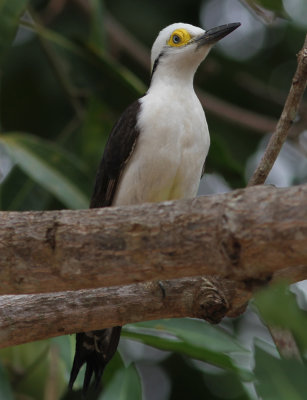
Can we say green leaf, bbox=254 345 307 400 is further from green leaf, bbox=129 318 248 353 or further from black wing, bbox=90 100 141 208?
black wing, bbox=90 100 141 208

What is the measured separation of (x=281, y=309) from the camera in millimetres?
1826

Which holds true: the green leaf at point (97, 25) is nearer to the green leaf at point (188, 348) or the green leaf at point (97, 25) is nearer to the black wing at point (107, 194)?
the black wing at point (107, 194)

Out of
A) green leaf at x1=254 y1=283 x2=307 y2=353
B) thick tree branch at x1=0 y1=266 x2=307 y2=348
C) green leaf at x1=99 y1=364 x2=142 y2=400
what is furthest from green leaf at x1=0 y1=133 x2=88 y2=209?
green leaf at x1=254 y1=283 x2=307 y2=353

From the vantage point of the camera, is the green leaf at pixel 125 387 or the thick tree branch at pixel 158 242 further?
the green leaf at pixel 125 387

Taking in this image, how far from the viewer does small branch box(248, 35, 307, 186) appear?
3217 millimetres

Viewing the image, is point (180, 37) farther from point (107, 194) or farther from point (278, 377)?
point (278, 377)

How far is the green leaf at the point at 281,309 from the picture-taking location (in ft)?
5.98

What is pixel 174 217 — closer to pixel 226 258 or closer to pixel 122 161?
pixel 226 258

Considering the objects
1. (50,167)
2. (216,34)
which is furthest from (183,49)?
(50,167)

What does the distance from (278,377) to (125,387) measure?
2.11 m

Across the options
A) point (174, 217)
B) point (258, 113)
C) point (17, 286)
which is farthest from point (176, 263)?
point (258, 113)

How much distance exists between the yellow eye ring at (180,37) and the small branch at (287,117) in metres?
1.58

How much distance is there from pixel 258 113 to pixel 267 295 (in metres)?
5.36

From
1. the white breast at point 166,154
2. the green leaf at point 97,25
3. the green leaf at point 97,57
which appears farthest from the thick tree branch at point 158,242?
the green leaf at point 97,25
